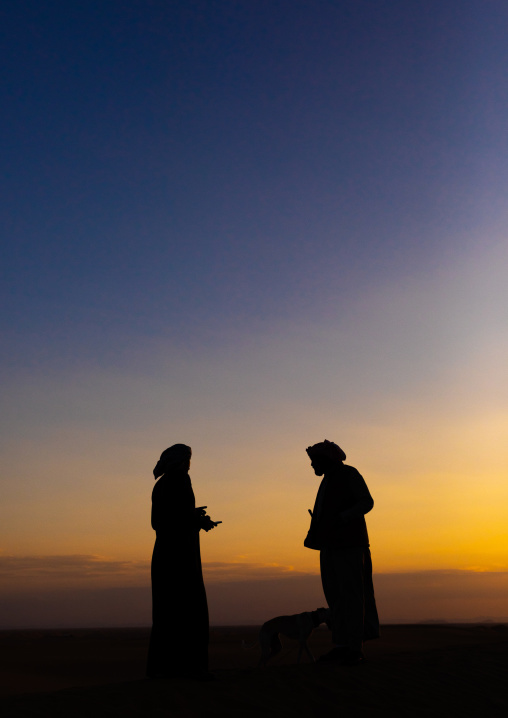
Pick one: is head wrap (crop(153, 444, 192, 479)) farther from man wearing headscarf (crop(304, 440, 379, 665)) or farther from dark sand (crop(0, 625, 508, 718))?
dark sand (crop(0, 625, 508, 718))

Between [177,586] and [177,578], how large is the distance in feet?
0.32

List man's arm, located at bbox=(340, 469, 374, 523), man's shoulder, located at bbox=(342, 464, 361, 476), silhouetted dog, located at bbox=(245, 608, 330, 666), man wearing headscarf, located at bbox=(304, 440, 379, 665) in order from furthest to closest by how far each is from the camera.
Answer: silhouetted dog, located at bbox=(245, 608, 330, 666) → man's shoulder, located at bbox=(342, 464, 361, 476) → man's arm, located at bbox=(340, 469, 374, 523) → man wearing headscarf, located at bbox=(304, 440, 379, 665)

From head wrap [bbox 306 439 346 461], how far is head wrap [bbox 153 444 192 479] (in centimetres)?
207

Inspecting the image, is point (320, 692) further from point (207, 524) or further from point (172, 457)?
point (172, 457)

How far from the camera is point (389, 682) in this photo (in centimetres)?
878

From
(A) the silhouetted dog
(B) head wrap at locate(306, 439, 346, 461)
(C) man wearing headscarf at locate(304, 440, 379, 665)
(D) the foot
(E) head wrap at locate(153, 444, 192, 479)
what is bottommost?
(D) the foot

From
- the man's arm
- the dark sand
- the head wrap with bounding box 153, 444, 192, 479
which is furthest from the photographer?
the man's arm

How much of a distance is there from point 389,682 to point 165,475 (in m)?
3.81

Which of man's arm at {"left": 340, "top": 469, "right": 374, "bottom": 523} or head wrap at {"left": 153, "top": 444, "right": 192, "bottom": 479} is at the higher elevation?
head wrap at {"left": 153, "top": 444, "right": 192, "bottom": 479}

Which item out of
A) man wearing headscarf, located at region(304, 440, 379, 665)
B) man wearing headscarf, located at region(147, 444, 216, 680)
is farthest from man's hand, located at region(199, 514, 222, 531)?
man wearing headscarf, located at region(304, 440, 379, 665)

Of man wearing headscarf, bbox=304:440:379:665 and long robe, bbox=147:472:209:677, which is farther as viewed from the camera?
man wearing headscarf, bbox=304:440:379:665

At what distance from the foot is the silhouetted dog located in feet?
2.26

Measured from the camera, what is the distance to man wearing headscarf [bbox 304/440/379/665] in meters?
9.62

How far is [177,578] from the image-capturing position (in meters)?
8.88
